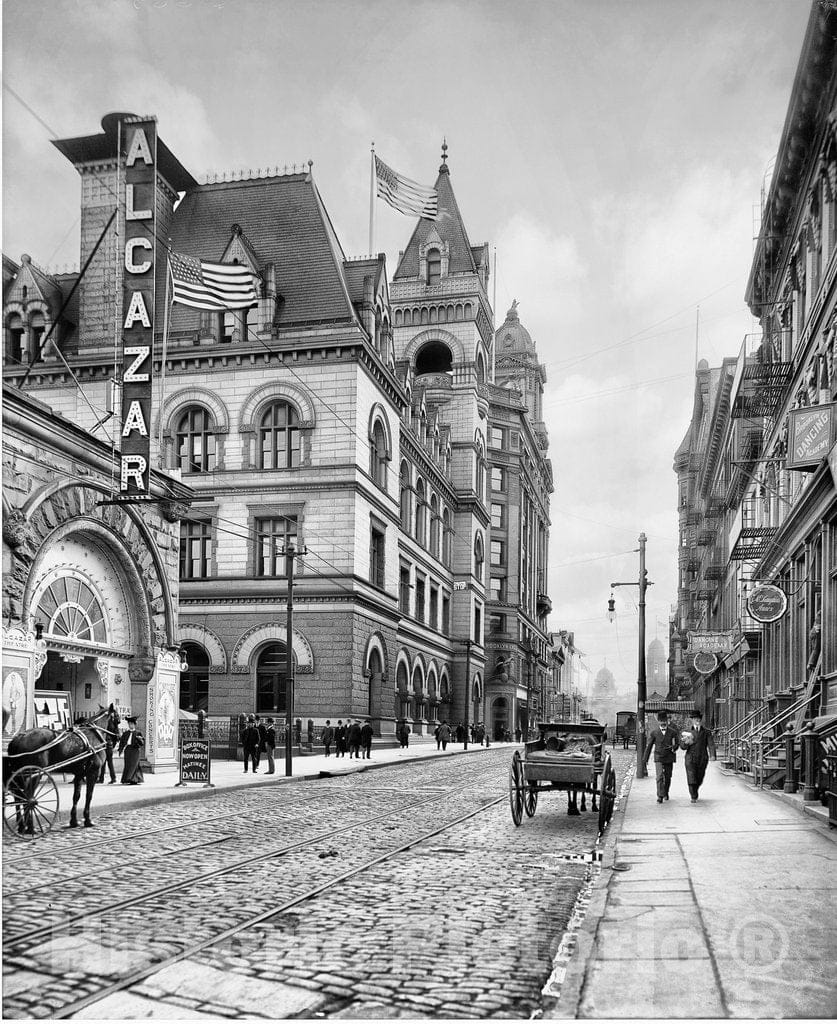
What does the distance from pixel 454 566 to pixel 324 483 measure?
1241 inches

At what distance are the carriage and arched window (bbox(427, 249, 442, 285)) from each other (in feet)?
217

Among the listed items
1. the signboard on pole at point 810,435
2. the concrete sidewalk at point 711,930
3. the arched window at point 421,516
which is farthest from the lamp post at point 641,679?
the arched window at point 421,516

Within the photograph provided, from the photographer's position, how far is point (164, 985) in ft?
23.1

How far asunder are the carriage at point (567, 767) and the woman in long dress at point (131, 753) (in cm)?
991

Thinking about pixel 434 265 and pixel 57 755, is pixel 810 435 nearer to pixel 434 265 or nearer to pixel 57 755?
pixel 57 755

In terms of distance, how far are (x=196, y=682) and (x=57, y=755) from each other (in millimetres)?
32289

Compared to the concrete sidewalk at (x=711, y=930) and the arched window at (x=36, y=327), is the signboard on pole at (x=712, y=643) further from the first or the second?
the concrete sidewalk at (x=711, y=930)

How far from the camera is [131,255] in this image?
82.4 feet

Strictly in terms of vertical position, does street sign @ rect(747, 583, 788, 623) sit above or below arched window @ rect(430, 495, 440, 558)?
below

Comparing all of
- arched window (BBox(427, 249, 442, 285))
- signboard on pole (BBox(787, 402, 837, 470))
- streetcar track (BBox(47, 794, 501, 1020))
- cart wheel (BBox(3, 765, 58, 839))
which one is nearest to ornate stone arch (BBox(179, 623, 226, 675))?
signboard on pole (BBox(787, 402, 837, 470))

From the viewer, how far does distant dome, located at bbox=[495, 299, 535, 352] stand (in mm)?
137625

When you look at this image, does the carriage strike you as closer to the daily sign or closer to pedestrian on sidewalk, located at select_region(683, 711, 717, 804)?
pedestrian on sidewalk, located at select_region(683, 711, 717, 804)

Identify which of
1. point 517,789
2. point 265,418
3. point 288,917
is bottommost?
point 517,789

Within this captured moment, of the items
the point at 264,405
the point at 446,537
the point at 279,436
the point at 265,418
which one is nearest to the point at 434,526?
the point at 446,537
